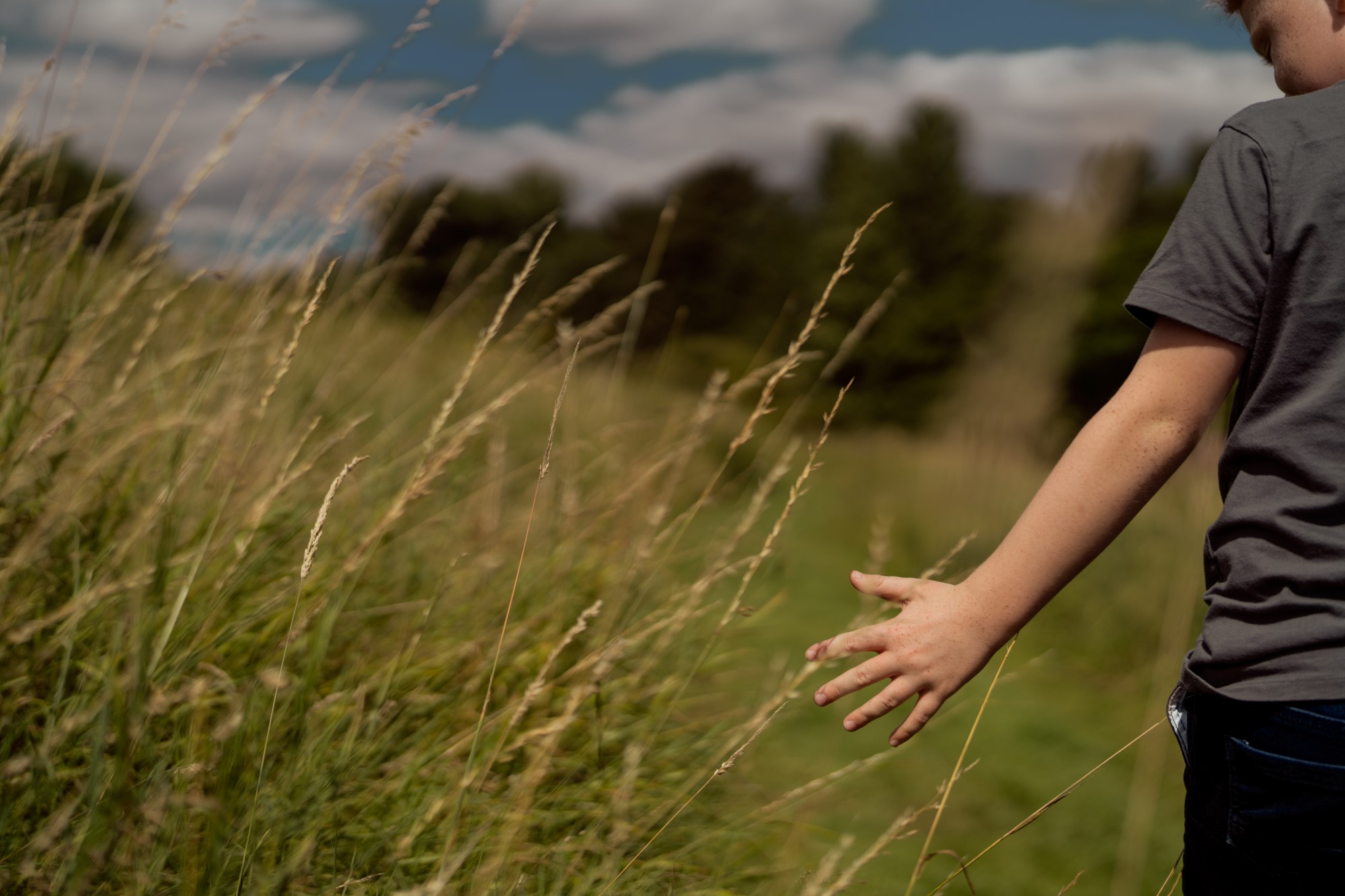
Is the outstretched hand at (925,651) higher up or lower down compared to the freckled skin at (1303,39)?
lower down

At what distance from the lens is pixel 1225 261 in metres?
0.96

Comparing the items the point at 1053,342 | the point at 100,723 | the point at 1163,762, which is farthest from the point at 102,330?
the point at 1053,342

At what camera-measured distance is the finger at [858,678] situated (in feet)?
3.13

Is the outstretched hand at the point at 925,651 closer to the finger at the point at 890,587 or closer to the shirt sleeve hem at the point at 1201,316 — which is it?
the finger at the point at 890,587

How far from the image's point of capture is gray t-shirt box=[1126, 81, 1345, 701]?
90 cm

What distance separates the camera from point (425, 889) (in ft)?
2.59

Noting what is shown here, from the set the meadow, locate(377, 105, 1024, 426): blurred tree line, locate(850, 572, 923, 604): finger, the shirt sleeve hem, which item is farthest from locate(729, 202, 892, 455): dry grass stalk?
locate(377, 105, 1024, 426): blurred tree line

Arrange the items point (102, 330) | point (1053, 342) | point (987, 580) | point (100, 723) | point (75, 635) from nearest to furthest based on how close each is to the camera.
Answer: point (100, 723)
point (987, 580)
point (75, 635)
point (102, 330)
point (1053, 342)

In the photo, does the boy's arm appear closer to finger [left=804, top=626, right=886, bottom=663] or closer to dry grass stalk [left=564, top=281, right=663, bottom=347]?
finger [left=804, top=626, right=886, bottom=663]

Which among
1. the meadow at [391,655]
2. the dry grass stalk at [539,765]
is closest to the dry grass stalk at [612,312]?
the meadow at [391,655]

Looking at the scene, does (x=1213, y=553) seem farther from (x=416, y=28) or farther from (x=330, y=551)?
(x=416, y=28)

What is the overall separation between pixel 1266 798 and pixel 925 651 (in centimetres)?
37

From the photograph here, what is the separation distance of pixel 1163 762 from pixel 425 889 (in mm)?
3670

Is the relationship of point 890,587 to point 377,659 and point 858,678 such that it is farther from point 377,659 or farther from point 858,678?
point 377,659
